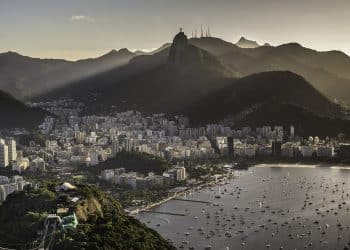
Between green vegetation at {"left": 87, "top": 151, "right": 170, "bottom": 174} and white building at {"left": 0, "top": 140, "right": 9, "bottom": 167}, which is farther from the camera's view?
white building at {"left": 0, "top": 140, "right": 9, "bottom": 167}

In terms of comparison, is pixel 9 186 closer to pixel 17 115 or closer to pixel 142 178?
pixel 142 178

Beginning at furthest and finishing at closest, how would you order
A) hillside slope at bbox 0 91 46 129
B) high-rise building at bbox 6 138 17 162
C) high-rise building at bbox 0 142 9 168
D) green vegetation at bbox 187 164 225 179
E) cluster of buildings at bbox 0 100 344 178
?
hillside slope at bbox 0 91 46 129
cluster of buildings at bbox 0 100 344 178
high-rise building at bbox 6 138 17 162
high-rise building at bbox 0 142 9 168
green vegetation at bbox 187 164 225 179

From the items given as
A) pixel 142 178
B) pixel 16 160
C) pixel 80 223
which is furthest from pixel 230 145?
pixel 80 223

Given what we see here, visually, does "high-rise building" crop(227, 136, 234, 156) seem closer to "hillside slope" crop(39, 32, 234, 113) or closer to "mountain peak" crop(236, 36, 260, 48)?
"hillside slope" crop(39, 32, 234, 113)

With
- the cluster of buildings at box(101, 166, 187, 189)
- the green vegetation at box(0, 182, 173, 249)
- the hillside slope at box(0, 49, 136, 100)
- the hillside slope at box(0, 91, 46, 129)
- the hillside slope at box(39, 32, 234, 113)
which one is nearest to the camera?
the green vegetation at box(0, 182, 173, 249)

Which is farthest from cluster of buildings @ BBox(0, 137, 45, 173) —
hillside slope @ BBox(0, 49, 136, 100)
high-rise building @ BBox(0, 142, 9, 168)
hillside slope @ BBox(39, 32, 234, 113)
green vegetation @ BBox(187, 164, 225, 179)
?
hillside slope @ BBox(0, 49, 136, 100)

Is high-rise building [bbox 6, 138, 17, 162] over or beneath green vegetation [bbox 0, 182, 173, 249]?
over

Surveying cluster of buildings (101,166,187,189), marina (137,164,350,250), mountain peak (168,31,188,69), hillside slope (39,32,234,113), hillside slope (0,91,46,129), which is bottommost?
marina (137,164,350,250)
